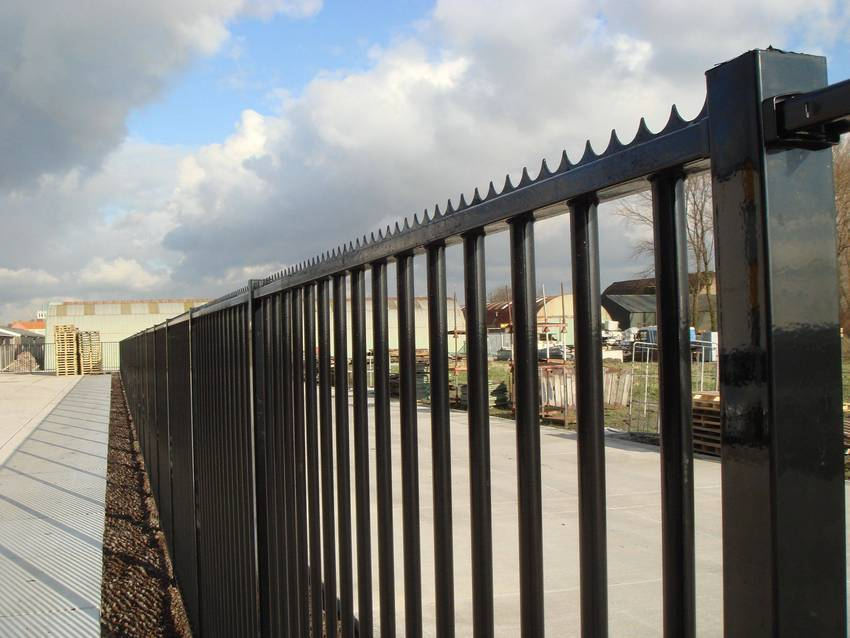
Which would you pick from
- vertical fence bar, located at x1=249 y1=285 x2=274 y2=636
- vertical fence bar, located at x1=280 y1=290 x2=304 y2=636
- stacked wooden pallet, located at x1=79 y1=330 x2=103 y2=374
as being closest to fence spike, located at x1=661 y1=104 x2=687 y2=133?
vertical fence bar, located at x1=280 y1=290 x2=304 y2=636

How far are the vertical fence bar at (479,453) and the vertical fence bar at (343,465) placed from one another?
843mm

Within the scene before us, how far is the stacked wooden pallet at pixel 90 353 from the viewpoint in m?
44.7

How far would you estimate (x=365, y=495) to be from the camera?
7.63 ft

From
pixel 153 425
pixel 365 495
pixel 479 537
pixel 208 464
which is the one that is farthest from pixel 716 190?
pixel 153 425

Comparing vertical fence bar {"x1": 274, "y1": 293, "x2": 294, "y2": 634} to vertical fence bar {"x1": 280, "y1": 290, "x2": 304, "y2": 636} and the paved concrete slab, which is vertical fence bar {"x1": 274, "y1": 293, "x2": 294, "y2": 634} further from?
the paved concrete slab

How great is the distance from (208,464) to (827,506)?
414cm

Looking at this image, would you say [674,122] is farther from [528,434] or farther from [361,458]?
[361,458]

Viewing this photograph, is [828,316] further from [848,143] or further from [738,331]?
[848,143]

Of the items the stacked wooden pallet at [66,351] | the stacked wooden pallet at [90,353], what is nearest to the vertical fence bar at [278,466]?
the stacked wooden pallet at [66,351]

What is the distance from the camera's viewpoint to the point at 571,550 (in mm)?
6535

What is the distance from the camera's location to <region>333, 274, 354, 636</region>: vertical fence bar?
242 cm

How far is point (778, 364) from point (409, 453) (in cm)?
117

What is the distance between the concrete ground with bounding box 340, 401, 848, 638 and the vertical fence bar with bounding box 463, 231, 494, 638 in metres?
3.16

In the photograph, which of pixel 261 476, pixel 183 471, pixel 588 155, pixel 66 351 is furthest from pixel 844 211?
pixel 66 351
